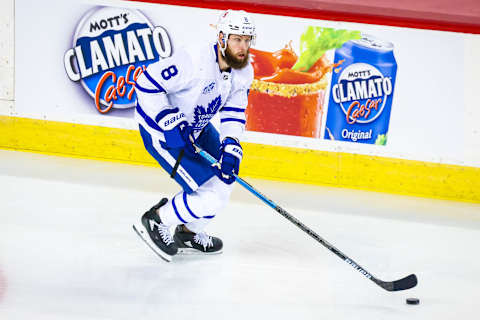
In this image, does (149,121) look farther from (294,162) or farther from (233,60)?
(294,162)

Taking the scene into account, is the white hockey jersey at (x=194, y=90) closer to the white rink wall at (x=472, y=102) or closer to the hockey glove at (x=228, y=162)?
the hockey glove at (x=228, y=162)

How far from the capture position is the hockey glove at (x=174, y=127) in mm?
2426

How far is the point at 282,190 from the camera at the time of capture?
4105 mm

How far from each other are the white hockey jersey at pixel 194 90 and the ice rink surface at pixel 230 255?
25.0 inches

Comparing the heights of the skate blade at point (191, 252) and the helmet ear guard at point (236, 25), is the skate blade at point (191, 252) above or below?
below

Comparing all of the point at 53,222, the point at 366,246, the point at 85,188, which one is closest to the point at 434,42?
the point at 366,246

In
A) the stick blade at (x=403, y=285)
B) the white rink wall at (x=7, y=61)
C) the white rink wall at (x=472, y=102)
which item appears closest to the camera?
the stick blade at (x=403, y=285)

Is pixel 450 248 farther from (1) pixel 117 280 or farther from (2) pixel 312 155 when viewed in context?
(1) pixel 117 280

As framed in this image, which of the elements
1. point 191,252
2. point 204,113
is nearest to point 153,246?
point 191,252

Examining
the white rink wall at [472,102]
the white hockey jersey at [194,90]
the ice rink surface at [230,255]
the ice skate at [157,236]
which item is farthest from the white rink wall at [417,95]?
the ice skate at [157,236]

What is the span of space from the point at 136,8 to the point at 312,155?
173cm

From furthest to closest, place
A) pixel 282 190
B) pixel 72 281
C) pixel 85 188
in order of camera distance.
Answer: pixel 282 190 < pixel 85 188 < pixel 72 281

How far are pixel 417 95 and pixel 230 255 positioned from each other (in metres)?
2.24

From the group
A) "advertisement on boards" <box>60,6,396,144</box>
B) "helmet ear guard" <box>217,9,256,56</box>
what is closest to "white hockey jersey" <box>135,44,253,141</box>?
"helmet ear guard" <box>217,9,256,56</box>
